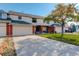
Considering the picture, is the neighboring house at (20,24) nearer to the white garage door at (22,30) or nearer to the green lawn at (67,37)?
the white garage door at (22,30)

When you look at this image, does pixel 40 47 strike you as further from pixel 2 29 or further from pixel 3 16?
pixel 3 16

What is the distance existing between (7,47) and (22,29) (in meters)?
0.85

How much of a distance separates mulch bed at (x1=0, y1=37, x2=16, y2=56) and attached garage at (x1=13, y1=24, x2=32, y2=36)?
337 mm

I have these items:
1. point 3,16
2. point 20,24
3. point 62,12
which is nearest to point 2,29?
point 3,16

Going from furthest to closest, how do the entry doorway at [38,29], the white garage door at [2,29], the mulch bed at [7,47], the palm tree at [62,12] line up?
the entry doorway at [38,29], the white garage door at [2,29], the palm tree at [62,12], the mulch bed at [7,47]

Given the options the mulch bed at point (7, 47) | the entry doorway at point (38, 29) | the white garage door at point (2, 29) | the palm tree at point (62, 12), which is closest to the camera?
the mulch bed at point (7, 47)

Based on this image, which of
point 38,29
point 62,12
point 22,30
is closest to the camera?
point 62,12

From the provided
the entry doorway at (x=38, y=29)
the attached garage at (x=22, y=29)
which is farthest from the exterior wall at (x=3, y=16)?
the entry doorway at (x=38, y=29)

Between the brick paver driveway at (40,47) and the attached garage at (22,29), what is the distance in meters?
0.19

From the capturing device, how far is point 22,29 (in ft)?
20.7

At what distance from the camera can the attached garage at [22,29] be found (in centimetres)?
613

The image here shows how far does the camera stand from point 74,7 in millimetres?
5734

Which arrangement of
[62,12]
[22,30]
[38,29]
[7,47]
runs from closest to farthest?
[7,47] → [62,12] → [38,29] → [22,30]

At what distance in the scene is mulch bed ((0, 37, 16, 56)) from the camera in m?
5.64
